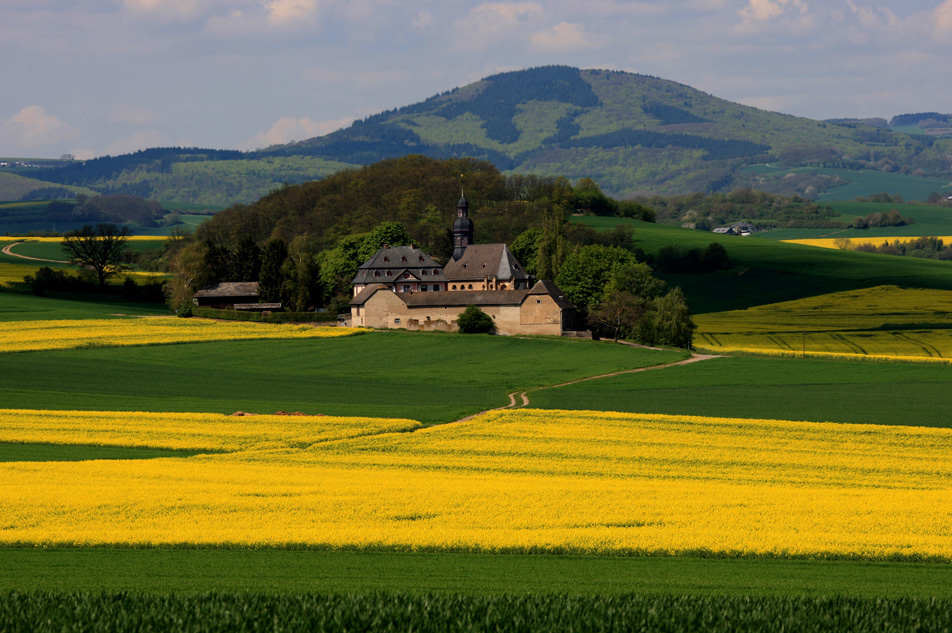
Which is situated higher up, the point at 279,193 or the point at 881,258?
the point at 279,193

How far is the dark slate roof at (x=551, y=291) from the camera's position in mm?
91500

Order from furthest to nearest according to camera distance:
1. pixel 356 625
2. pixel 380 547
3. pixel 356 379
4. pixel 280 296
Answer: pixel 280 296 < pixel 356 379 < pixel 380 547 < pixel 356 625

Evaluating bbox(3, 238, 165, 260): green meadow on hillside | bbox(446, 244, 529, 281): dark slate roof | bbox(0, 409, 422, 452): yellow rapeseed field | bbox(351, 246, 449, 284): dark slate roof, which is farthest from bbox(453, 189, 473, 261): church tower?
bbox(3, 238, 165, 260): green meadow on hillside

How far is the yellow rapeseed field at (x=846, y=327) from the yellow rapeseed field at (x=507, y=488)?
42449 mm

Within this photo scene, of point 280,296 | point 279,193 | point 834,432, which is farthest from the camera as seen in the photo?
point 279,193

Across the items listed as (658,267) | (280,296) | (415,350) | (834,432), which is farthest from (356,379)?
(658,267)

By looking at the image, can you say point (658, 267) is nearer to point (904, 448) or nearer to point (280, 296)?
point (280, 296)

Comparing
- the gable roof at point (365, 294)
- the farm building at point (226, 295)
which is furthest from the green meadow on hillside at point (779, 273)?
the farm building at point (226, 295)

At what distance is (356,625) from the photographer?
1555 cm

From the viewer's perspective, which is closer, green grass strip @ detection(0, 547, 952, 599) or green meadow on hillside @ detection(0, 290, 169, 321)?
green grass strip @ detection(0, 547, 952, 599)

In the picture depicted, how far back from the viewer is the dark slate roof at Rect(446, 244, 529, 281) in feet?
357

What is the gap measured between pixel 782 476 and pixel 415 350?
163 feet

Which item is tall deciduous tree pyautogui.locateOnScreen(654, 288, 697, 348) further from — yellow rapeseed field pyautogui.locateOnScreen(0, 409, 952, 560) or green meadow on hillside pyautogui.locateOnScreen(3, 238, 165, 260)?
green meadow on hillside pyautogui.locateOnScreen(3, 238, 165, 260)

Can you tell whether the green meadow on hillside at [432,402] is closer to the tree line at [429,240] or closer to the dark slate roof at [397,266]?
the tree line at [429,240]
